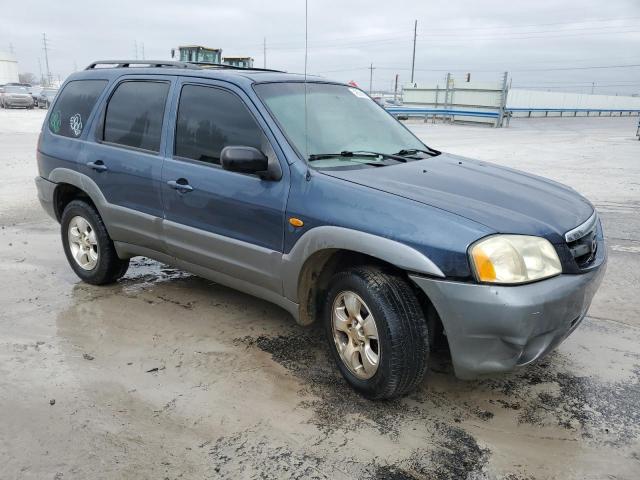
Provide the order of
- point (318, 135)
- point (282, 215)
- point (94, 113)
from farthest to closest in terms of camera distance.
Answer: point (94, 113), point (318, 135), point (282, 215)

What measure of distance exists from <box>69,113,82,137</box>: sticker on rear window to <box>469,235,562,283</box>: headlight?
12.1ft

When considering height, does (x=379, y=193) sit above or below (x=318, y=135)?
below

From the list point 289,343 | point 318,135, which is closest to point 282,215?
point 318,135

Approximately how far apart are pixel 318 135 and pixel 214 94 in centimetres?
84

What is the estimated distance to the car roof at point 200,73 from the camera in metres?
3.89

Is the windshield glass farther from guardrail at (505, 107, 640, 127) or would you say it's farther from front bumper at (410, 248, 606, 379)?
front bumper at (410, 248, 606, 379)

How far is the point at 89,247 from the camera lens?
16.3 feet

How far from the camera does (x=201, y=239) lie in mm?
3906

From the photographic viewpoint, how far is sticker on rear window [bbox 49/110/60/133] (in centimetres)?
507

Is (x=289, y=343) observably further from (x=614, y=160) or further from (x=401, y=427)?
(x=614, y=160)

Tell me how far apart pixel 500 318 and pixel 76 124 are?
3986 mm

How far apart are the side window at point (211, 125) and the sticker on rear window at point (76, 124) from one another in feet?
4.29

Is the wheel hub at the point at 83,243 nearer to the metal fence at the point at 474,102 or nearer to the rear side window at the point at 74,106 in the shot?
the rear side window at the point at 74,106

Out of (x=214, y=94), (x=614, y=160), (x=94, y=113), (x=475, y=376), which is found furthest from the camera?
(x=614, y=160)
